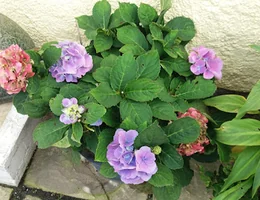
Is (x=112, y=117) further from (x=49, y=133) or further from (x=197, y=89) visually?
(x=197, y=89)

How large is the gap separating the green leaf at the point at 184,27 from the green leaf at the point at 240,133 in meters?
0.40

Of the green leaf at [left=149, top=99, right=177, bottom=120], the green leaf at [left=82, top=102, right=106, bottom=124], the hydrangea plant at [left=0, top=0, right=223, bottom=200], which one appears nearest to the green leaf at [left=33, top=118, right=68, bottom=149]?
the hydrangea plant at [left=0, top=0, right=223, bottom=200]

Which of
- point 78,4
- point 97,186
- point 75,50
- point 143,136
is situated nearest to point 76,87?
point 75,50

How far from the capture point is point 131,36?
1.67m

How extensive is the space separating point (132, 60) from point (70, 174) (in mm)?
945

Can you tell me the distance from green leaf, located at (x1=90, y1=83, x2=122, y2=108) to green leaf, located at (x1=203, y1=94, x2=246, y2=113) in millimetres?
550

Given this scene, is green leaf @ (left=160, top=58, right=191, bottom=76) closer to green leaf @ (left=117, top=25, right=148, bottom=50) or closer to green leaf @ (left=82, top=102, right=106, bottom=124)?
green leaf @ (left=117, top=25, right=148, bottom=50)

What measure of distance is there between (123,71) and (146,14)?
36 centimetres

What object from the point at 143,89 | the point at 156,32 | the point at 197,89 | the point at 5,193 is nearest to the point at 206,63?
the point at 197,89

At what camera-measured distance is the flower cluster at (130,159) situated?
1340 mm

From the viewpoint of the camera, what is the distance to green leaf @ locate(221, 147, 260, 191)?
163 centimetres

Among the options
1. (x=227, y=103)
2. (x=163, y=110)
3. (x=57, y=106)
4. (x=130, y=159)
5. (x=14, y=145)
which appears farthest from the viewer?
(x=14, y=145)

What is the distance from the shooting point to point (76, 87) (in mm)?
1555

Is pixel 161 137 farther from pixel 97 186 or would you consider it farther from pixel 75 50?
pixel 97 186
